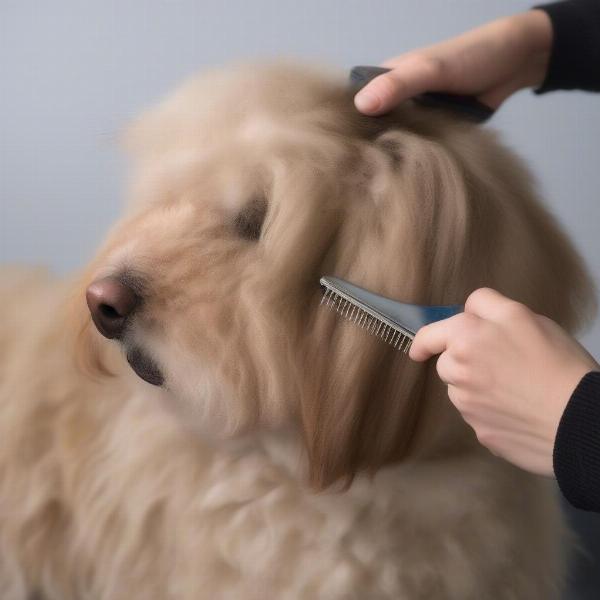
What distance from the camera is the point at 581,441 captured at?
0.56 metres

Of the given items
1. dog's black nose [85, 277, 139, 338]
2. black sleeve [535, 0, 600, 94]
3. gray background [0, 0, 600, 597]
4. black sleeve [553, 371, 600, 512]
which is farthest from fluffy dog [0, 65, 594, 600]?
gray background [0, 0, 600, 597]

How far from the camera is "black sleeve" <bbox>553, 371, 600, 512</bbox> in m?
0.55

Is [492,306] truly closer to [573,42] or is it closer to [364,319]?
[364,319]

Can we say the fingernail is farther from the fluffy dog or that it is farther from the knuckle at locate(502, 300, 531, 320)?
the knuckle at locate(502, 300, 531, 320)

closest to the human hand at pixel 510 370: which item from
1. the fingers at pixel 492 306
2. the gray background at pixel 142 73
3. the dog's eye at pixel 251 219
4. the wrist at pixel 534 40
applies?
the fingers at pixel 492 306

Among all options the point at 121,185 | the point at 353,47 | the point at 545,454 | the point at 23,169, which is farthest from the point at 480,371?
the point at 23,169

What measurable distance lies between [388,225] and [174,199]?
0.17 m

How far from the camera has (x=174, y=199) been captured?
0.69 metres

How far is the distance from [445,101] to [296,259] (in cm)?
24

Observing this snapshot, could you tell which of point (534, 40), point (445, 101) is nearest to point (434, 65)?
point (445, 101)

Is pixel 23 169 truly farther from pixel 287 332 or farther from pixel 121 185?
pixel 287 332

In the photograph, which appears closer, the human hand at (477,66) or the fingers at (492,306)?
the fingers at (492,306)

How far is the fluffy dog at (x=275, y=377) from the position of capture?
2.17ft

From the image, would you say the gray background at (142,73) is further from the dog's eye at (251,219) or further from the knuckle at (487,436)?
the knuckle at (487,436)
